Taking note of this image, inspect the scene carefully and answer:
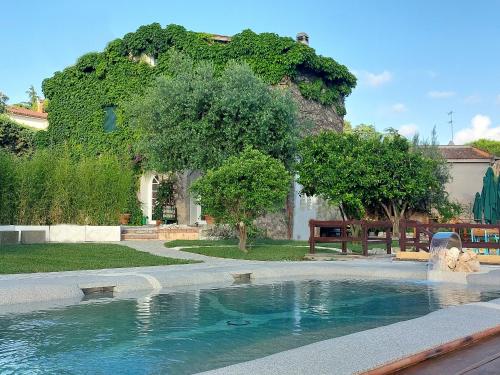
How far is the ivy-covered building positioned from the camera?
28453 mm

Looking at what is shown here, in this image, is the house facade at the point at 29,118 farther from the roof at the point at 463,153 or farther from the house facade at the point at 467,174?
the house facade at the point at 467,174

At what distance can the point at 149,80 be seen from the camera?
2983 centimetres

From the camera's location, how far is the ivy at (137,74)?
28.4 metres

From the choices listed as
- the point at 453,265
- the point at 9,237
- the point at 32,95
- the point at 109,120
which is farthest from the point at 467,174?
the point at 32,95

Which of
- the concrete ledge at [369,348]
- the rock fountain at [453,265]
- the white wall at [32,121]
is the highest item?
the white wall at [32,121]

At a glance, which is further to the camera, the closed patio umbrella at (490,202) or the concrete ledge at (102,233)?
the concrete ledge at (102,233)

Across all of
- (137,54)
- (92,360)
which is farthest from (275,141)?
(92,360)

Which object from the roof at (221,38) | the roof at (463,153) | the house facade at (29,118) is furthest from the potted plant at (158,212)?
the house facade at (29,118)

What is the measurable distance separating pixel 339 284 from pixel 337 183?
8.71m

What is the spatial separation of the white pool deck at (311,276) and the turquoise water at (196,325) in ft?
2.49

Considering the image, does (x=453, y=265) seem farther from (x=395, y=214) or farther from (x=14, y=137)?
(x=14, y=137)

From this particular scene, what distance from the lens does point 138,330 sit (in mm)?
7340

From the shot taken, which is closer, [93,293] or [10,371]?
[10,371]

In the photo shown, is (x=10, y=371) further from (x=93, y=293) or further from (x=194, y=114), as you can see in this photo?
(x=194, y=114)
